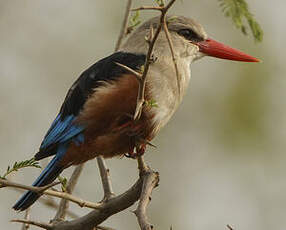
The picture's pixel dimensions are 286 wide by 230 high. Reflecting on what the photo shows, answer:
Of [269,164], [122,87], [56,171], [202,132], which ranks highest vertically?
[122,87]

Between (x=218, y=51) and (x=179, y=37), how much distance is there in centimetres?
33

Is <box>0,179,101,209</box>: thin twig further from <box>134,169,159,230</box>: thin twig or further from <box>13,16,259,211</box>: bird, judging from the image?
<box>13,16,259,211</box>: bird

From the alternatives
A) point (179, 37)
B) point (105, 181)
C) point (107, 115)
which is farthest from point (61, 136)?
point (179, 37)

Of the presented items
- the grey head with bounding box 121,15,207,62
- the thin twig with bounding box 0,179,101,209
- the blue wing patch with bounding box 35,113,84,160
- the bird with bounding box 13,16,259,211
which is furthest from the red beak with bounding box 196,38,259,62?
the thin twig with bounding box 0,179,101,209

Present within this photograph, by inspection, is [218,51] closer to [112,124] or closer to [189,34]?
[189,34]

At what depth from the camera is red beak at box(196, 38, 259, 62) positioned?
188 inches

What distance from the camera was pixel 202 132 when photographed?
7934 mm

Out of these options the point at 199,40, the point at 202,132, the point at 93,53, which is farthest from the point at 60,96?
the point at 199,40

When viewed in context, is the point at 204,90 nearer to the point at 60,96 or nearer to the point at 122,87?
the point at 60,96

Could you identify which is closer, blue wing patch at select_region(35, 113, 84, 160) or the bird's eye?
blue wing patch at select_region(35, 113, 84, 160)

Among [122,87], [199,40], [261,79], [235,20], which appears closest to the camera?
[235,20]

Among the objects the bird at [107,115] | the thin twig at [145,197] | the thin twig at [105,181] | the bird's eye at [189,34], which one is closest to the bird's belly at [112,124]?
the bird at [107,115]

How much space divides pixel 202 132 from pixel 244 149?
1.93 feet

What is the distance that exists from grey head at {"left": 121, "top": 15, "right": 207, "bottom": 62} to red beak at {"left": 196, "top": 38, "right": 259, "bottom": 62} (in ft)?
0.14
